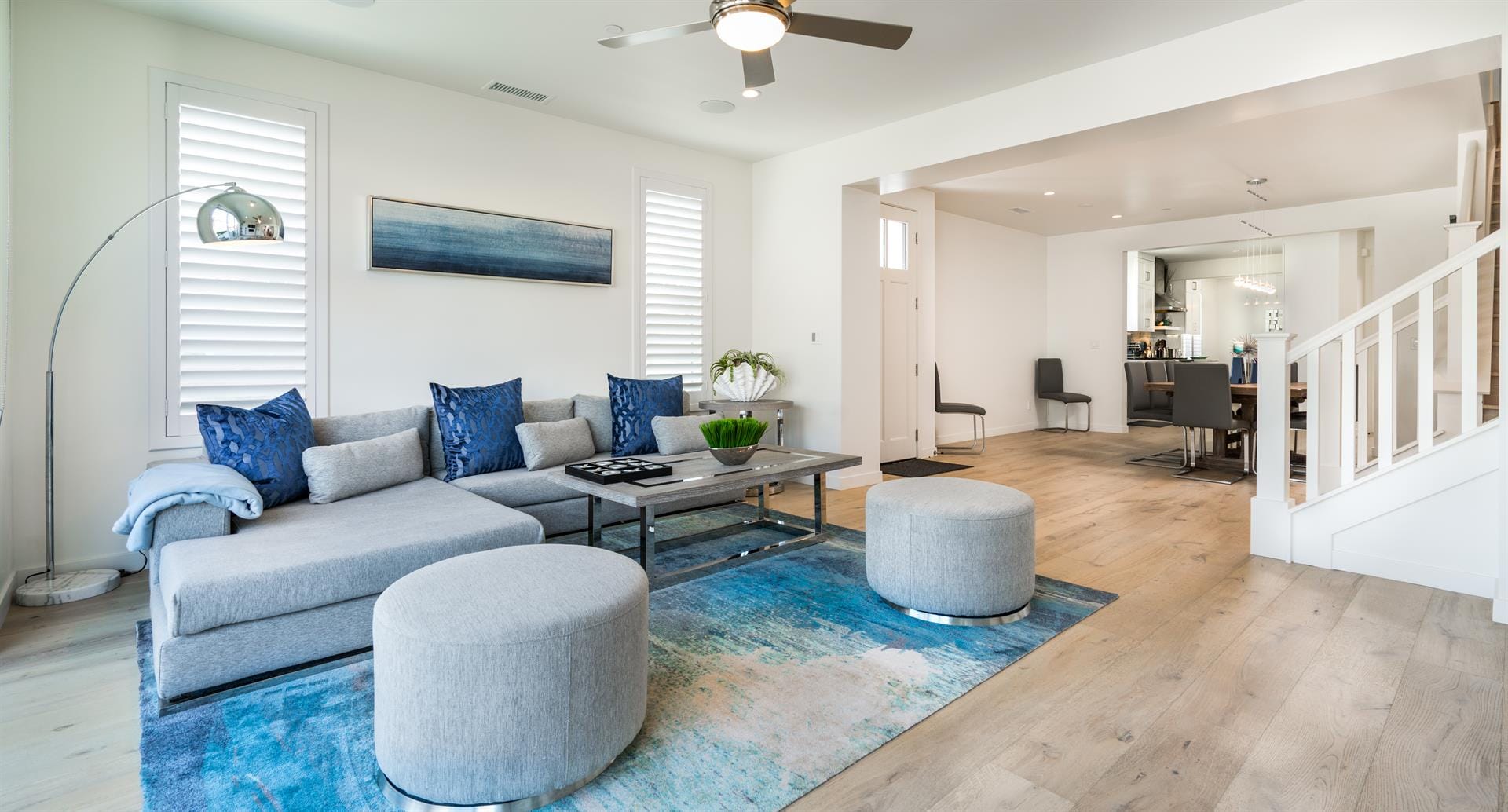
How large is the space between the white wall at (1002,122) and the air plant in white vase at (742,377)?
1.08ft

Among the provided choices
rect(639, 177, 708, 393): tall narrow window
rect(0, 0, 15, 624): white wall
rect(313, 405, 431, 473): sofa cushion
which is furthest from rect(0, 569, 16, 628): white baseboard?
rect(639, 177, 708, 393): tall narrow window

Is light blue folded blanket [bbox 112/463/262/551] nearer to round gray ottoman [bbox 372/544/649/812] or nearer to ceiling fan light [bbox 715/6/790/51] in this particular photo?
round gray ottoman [bbox 372/544/649/812]

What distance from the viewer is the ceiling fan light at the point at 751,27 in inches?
89.1

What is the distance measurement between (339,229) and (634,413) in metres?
1.98

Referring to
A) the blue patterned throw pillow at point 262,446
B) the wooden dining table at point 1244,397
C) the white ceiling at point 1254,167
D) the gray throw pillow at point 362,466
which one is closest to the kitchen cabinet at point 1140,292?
the white ceiling at point 1254,167

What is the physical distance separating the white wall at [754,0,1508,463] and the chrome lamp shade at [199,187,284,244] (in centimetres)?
371

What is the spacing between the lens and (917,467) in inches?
251

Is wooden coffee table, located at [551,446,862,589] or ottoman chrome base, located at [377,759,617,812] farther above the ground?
wooden coffee table, located at [551,446,862,589]

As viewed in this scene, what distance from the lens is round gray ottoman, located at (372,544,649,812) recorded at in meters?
1.55

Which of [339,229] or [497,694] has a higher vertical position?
[339,229]

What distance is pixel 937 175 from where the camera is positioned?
16.7 feet

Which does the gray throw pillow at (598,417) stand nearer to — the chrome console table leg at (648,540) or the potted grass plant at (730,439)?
the potted grass plant at (730,439)

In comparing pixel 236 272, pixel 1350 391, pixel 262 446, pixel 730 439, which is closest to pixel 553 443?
pixel 730 439

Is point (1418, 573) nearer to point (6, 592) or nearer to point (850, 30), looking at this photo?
point (850, 30)
